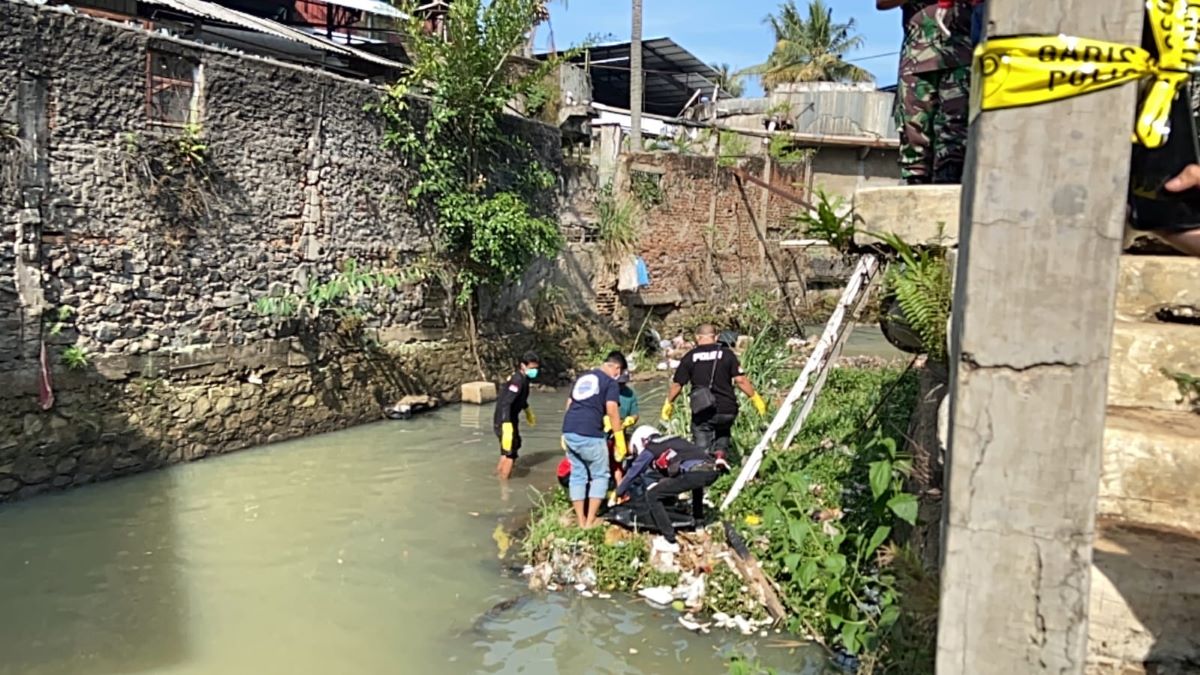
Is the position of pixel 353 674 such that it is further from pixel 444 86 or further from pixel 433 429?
pixel 444 86

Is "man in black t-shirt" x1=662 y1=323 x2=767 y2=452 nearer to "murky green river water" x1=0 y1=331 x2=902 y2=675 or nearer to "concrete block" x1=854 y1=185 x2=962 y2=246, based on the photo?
"murky green river water" x1=0 y1=331 x2=902 y2=675

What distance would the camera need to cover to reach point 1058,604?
1950 mm

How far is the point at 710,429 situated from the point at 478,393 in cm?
530

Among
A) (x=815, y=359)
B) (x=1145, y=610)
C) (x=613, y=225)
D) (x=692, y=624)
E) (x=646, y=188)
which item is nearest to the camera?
(x=1145, y=610)

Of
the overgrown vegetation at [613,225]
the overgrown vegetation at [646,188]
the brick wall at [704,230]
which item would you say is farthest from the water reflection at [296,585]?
the brick wall at [704,230]

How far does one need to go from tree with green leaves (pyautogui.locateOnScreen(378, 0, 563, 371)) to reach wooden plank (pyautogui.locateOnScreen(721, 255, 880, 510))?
21.4 ft

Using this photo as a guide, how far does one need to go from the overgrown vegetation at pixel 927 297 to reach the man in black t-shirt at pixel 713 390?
365 cm

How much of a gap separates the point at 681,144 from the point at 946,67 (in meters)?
13.2

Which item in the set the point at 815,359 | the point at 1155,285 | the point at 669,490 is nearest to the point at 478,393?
the point at 669,490

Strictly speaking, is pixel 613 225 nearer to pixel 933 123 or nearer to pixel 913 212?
pixel 933 123

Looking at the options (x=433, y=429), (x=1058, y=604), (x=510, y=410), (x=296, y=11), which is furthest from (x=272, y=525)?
(x=296, y=11)

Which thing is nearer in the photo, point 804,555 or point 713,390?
point 804,555

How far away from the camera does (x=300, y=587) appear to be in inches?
258

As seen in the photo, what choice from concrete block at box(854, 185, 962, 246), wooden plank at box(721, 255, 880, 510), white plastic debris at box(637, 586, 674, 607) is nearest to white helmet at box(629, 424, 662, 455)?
wooden plank at box(721, 255, 880, 510)
